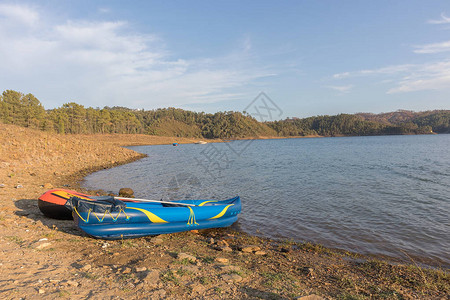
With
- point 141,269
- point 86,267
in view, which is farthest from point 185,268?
point 86,267

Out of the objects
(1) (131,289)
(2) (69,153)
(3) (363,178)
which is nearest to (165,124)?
(2) (69,153)

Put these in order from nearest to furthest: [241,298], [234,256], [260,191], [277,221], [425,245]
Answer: [241,298] → [234,256] → [425,245] → [277,221] → [260,191]

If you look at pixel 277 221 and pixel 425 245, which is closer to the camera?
pixel 425 245

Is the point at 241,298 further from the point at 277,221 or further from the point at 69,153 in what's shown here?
the point at 69,153

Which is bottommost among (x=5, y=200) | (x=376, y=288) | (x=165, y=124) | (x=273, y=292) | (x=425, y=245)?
(x=425, y=245)

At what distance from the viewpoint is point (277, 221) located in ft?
36.6

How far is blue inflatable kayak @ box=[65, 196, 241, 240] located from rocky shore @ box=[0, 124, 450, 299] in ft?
1.15

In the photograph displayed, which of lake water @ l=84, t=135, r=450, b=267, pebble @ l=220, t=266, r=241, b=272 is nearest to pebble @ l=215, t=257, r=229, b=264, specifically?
pebble @ l=220, t=266, r=241, b=272

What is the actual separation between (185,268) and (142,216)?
3.34 metres

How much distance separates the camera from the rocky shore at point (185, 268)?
15.0 feet

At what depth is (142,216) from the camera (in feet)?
27.3

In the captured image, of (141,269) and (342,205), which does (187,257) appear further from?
(342,205)

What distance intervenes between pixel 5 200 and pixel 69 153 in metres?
18.3

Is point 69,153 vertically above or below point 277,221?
above
